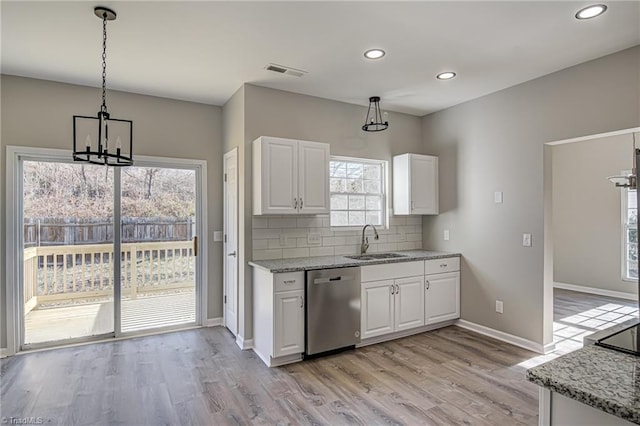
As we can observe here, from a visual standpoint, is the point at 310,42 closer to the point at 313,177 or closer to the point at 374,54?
the point at 374,54

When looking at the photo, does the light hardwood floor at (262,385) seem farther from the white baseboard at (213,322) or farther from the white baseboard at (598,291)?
the white baseboard at (598,291)

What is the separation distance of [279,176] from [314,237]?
91cm

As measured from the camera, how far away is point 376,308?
3.83 meters

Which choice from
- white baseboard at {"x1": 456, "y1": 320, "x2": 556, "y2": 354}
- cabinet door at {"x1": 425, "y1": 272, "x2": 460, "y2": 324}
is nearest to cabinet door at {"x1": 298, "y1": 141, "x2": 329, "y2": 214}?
cabinet door at {"x1": 425, "y1": 272, "x2": 460, "y2": 324}

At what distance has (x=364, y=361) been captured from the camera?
11.3 ft

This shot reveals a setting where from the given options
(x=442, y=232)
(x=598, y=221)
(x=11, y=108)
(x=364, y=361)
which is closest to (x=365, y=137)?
(x=442, y=232)

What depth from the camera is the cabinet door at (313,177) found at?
3764 mm

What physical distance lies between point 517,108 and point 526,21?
57.0 inches

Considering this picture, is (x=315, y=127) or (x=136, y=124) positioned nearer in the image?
(x=136, y=124)

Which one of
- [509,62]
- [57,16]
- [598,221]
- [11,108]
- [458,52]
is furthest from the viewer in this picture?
[598,221]

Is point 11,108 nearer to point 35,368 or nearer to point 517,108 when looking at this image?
point 35,368

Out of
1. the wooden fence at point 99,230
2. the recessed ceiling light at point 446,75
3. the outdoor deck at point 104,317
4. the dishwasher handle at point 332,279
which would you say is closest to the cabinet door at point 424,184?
the recessed ceiling light at point 446,75

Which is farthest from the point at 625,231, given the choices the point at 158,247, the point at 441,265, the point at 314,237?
the point at 158,247

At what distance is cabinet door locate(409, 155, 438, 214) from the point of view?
455 cm
